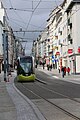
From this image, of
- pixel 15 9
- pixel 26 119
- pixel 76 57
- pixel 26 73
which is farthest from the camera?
pixel 76 57

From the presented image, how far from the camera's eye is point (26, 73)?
48.2 metres

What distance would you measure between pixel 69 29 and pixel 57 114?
63.1 metres

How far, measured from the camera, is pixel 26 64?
4853 cm

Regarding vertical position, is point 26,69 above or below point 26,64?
below

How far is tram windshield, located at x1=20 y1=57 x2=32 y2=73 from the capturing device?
48.2 metres

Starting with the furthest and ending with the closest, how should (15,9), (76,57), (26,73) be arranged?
(76,57) → (26,73) → (15,9)

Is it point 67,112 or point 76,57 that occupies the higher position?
point 76,57

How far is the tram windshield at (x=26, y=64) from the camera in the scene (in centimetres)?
4819

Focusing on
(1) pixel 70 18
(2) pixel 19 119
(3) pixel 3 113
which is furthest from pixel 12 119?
(1) pixel 70 18

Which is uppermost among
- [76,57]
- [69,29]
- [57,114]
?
[69,29]

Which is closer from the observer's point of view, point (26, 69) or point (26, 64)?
point (26, 69)

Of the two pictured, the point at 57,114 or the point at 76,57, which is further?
the point at 76,57

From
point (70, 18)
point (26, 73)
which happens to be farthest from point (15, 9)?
point (70, 18)

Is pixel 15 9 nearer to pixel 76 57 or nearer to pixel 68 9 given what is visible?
pixel 76 57
